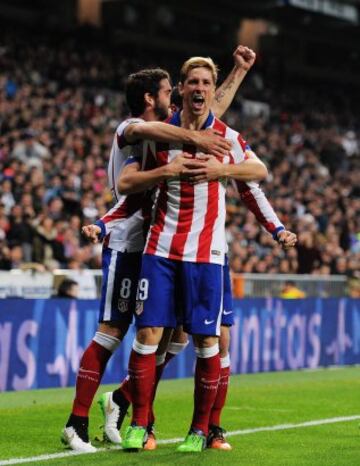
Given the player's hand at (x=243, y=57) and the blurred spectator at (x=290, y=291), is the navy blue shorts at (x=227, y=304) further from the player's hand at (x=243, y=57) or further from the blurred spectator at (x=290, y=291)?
the blurred spectator at (x=290, y=291)

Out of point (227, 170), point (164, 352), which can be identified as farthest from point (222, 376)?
point (227, 170)

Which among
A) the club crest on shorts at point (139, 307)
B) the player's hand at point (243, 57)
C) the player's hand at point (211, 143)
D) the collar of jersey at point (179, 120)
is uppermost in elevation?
the player's hand at point (243, 57)

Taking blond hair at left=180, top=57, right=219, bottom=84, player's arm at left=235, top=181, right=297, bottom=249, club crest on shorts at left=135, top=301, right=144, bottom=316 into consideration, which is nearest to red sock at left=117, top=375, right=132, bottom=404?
club crest on shorts at left=135, top=301, right=144, bottom=316

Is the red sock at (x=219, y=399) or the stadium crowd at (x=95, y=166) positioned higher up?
the stadium crowd at (x=95, y=166)

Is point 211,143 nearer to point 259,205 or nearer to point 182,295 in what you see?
point 259,205

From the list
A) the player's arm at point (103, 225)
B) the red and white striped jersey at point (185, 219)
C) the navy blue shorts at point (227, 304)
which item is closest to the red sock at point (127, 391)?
the navy blue shorts at point (227, 304)

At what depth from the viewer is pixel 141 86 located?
7613 mm

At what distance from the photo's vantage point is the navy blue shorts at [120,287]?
7.56 meters

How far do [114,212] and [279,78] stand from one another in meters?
31.5

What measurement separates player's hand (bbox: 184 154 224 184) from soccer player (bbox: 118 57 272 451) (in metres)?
0.03

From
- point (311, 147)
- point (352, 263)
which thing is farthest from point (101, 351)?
point (311, 147)

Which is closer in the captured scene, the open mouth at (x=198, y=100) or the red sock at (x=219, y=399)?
the open mouth at (x=198, y=100)

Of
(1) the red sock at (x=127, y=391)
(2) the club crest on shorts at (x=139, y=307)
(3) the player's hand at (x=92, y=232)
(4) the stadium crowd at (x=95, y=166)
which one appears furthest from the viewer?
(4) the stadium crowd at (x=95, y=166)

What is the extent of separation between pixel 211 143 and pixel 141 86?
0.85 metres
